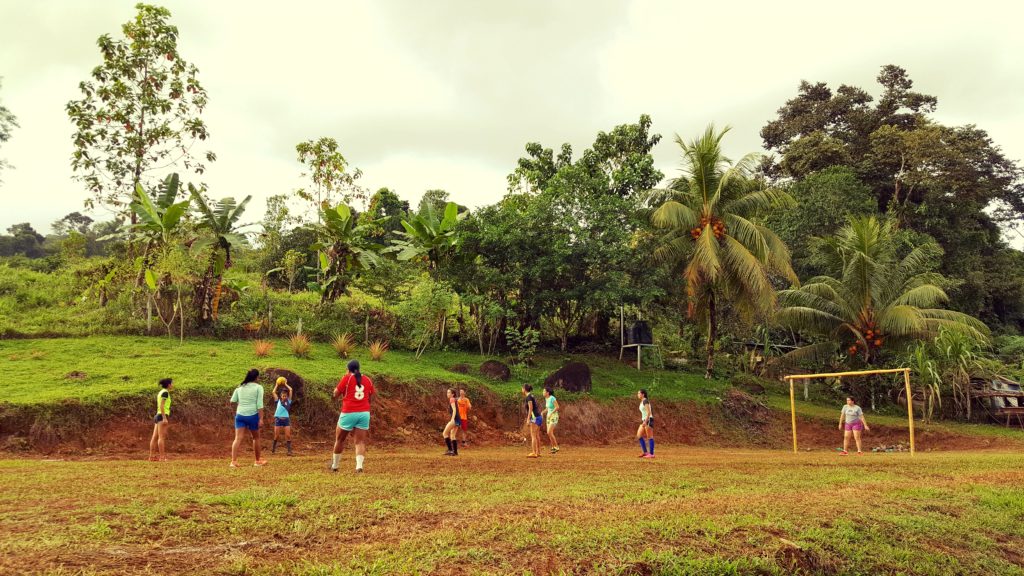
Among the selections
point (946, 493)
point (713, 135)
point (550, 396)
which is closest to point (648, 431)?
point (550, 396)

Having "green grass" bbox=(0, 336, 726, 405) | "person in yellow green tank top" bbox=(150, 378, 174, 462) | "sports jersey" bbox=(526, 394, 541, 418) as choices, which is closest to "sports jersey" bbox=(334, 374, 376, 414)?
"person in yellow green tank top" bbox=(150, 378, 174, 462)

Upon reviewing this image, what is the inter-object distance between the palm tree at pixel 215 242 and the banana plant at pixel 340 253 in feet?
10.7

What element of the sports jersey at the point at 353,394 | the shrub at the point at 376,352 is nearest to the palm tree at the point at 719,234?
the shrub at the point at 376,352

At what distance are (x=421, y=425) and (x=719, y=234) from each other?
14.8 m

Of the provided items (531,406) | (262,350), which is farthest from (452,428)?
(262,350)

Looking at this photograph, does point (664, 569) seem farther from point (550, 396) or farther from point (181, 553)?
point (550, 396)

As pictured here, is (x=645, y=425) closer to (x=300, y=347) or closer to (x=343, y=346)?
(x=343, y=346)

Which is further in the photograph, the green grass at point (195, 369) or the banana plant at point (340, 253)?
the banana plant at point (340, 253)

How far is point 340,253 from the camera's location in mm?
25203

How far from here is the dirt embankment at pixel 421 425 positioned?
13336 mm

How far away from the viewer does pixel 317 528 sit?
6473 mm

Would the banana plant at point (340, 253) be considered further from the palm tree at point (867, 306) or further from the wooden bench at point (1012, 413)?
the wooden bench at point (1012, 413)

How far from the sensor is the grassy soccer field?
557 cm

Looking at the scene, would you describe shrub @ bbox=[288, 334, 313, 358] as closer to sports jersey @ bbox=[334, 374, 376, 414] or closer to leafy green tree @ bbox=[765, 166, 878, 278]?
sports jersey @ bbox=[334, 374, 376, 414]
